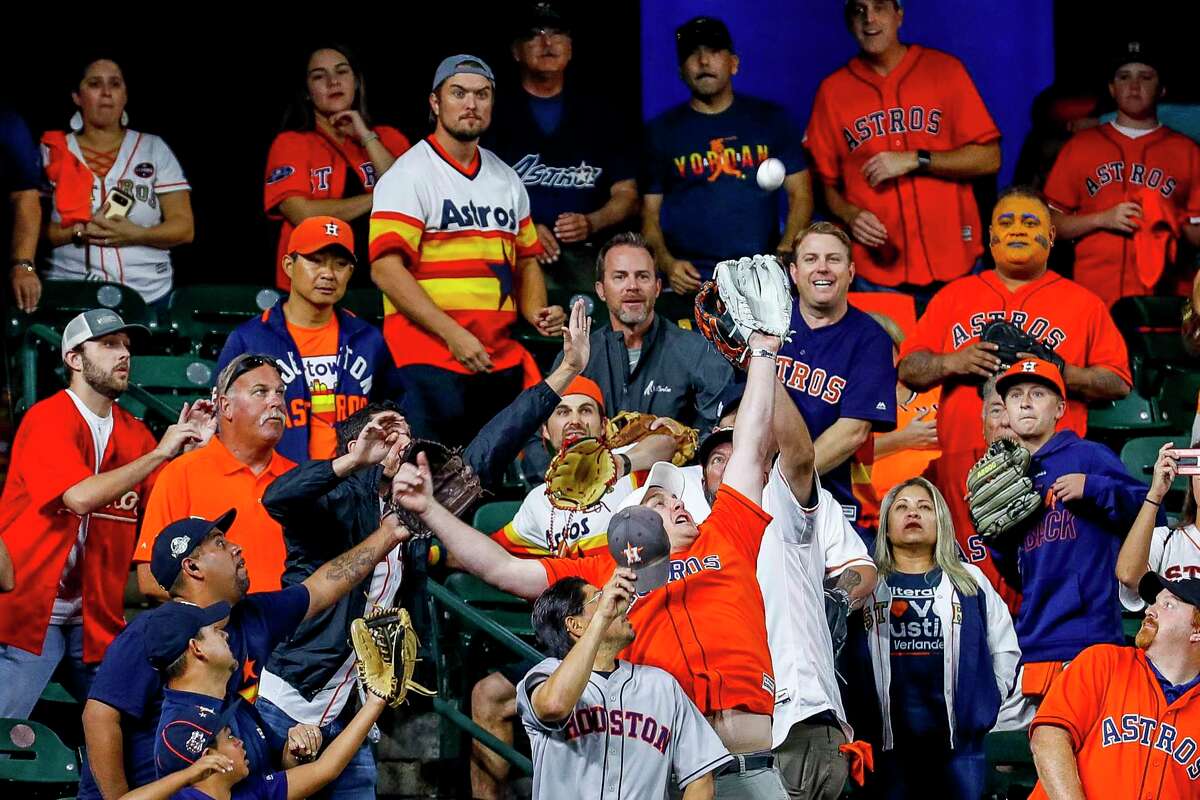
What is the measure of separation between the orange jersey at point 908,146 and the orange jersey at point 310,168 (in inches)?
81.9

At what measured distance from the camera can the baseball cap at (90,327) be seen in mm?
7410

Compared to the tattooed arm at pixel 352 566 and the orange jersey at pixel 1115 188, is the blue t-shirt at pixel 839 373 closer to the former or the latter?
the tattooed arm at pixel 352 566

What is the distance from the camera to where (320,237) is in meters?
7.66

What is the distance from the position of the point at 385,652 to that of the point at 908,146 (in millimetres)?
4859

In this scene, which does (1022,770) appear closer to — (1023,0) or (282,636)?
(282,636)

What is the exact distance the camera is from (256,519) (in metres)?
6.61

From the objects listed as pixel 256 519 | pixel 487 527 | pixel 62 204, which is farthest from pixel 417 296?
pixel 62 204

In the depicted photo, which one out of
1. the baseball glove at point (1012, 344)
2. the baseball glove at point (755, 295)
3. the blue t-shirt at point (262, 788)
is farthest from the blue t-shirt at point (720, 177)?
the blue t-shirt at point (262, 788)

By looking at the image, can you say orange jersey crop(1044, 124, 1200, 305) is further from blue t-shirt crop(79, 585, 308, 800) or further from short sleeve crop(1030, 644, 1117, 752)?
blue t-shirt crop(79, 585, 308, 800)

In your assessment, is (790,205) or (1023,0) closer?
(790,205)

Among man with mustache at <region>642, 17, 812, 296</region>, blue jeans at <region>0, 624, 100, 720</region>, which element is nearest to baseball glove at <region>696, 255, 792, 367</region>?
blue jeans at <region>0, 624, 100, 720</region>

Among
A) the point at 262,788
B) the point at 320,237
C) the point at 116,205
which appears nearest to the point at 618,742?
the point at 262,788

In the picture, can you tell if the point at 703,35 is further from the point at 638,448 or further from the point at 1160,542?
the point at 1160,542

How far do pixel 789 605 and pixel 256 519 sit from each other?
5.75ft
